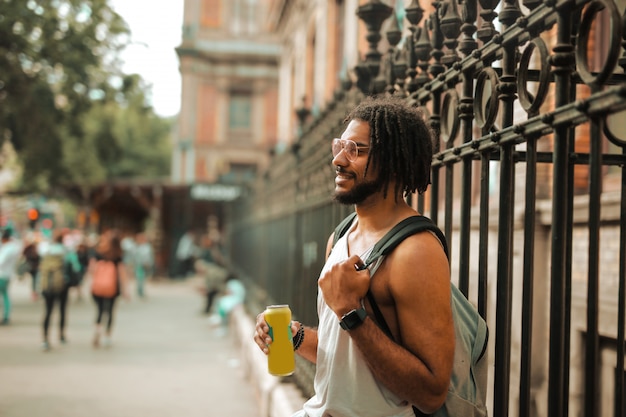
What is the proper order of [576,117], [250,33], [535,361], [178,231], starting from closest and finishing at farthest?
[576,117], [535,361], [178,231], [250,33]

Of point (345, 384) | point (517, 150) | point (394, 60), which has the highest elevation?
point (394, 60)

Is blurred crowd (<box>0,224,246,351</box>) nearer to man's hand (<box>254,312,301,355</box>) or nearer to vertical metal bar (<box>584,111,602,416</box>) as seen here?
man's hand (<box>254,312,301,355</box>)

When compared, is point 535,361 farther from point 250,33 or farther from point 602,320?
point 250,33

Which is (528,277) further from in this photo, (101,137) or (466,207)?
(101,137)

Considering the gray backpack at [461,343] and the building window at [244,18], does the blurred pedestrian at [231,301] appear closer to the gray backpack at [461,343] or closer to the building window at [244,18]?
the gray backpack at [461,343]

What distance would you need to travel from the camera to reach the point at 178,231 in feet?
111

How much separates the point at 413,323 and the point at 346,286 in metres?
0.22

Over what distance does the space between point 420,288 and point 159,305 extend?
1902 centimetres

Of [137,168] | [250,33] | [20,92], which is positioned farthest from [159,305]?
[137,168]

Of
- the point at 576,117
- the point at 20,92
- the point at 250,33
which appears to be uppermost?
the point at 250,33

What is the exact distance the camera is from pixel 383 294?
2.17 m

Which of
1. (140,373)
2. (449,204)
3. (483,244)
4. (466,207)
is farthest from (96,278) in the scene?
(483,244)

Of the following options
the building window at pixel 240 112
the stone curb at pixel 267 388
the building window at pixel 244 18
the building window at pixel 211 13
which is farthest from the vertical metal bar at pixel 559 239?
the building window at pixel 211 13

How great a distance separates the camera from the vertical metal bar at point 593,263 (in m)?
1.90
